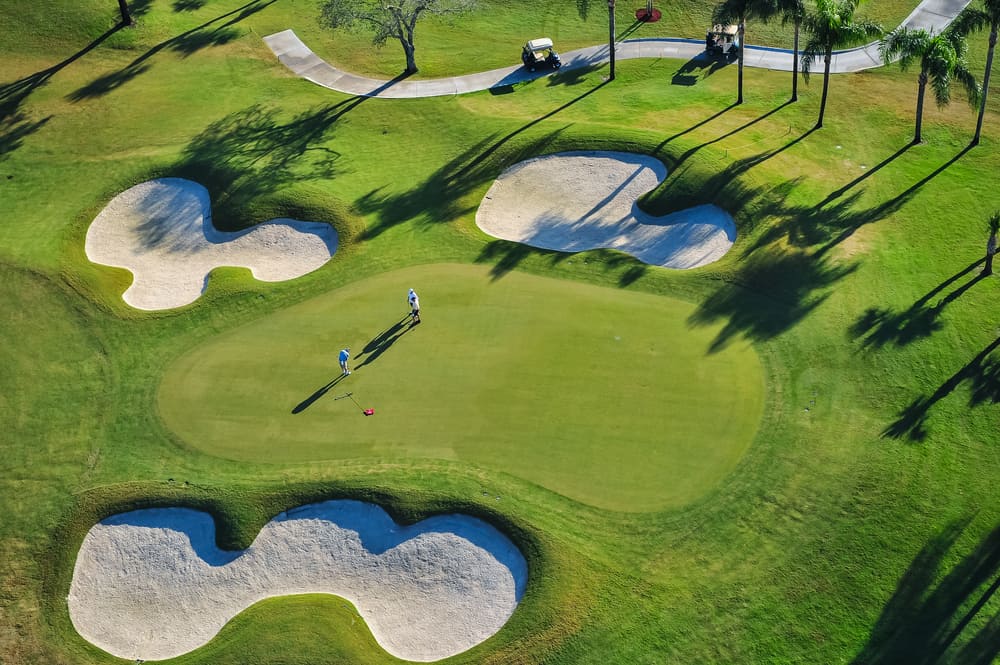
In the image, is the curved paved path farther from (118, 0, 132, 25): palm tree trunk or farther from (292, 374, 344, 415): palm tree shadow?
(292, 374, 344, 415): palm tree shadow

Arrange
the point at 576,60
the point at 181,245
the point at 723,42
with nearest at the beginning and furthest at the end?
the point at 181,245, the point at 723,42, the point at 576,60

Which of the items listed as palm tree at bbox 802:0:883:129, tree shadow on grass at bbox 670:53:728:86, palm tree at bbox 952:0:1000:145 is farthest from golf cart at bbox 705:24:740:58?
palm tree at bbox 952:0:1000:145

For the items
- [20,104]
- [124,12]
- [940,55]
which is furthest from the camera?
[124,12]

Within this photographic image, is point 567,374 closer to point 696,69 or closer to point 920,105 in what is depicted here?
point 920,105

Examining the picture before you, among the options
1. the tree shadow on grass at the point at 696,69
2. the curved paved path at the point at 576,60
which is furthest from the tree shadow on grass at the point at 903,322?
the curved paved path at the point at 576,60

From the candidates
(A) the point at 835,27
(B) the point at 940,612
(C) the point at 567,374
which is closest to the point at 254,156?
(C) the point at 567,374

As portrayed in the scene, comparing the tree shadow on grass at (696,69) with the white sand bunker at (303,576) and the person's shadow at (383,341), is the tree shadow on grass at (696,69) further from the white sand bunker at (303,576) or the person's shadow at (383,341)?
the white sand bunker at (303,576)

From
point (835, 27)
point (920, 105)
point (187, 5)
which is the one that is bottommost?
point (920, 105)
